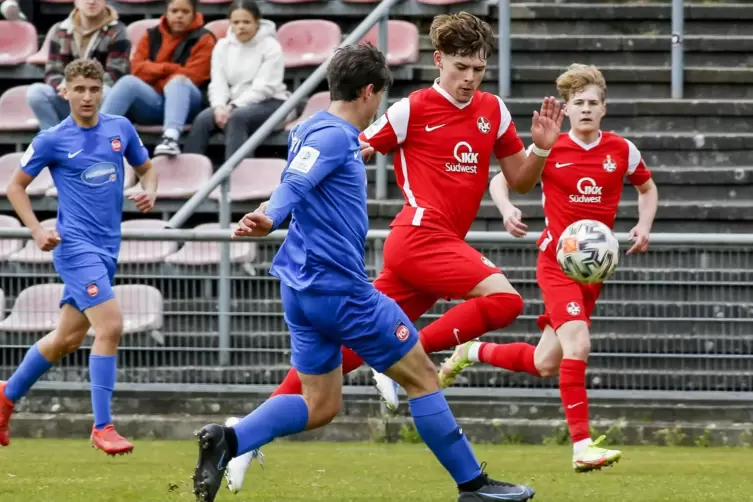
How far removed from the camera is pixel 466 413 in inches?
408

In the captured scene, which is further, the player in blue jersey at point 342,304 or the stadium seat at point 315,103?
the stadium seat at point 315,103

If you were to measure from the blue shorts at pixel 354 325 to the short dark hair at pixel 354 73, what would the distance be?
829mm

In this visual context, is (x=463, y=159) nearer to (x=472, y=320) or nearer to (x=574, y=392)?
(x=472, y=320)

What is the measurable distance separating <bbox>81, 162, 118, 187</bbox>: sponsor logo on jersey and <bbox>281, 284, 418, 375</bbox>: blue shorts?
3204mm

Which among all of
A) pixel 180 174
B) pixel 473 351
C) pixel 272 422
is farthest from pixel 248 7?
pixel 272 422

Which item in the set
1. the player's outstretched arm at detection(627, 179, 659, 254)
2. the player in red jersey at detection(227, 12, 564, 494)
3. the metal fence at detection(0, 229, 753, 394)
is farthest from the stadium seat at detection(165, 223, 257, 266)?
the player's outstretched arm at detection(627, 179, 659, 254)

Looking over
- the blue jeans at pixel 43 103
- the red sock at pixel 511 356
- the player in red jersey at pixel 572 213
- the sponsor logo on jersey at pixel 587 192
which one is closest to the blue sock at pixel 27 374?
the player in red jersey at pixel 572 213

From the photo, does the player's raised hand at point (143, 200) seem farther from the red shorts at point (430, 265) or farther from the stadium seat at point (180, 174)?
the stadium seat at point (180, 174)

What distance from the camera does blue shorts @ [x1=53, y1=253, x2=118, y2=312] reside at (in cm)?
895

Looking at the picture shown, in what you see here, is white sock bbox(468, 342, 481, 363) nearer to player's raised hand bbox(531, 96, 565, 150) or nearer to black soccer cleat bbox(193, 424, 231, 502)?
player's raised hand bbox(531, 96, 565, 150)

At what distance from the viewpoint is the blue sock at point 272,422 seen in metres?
6.20

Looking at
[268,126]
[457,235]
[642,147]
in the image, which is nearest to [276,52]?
[268,126]

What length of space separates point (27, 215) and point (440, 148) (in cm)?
267

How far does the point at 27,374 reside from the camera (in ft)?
30.2
